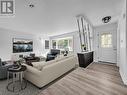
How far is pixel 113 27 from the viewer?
4.52 metres

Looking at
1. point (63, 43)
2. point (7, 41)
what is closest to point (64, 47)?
point (63, 43)

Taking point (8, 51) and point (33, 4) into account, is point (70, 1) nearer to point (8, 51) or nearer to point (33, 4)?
point (33, 4)

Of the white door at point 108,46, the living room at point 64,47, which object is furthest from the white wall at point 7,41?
the white door at point 108,46

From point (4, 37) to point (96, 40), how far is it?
20.2 feet

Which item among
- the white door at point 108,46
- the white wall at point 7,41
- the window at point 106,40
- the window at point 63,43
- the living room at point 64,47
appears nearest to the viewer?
the living room at point 64,47

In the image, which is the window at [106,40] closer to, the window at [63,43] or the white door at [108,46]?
the white door at [108,46]

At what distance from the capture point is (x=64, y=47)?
23.3 ft

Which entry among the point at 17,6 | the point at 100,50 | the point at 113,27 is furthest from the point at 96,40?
the point at 17,6

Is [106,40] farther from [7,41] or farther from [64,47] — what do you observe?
[7,41]

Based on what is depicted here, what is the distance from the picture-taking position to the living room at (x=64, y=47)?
213 cm

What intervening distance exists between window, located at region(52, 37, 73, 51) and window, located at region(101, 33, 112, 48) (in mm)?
2461

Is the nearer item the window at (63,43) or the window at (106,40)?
the window at (106,40)

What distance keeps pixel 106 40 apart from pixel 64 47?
3.53 metres

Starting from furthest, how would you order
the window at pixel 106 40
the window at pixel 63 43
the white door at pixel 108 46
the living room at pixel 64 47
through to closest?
the window at pixel 63 43
the window at pixel 106 40
the white door at pixel 108 46
the living room at pixel 64 47
